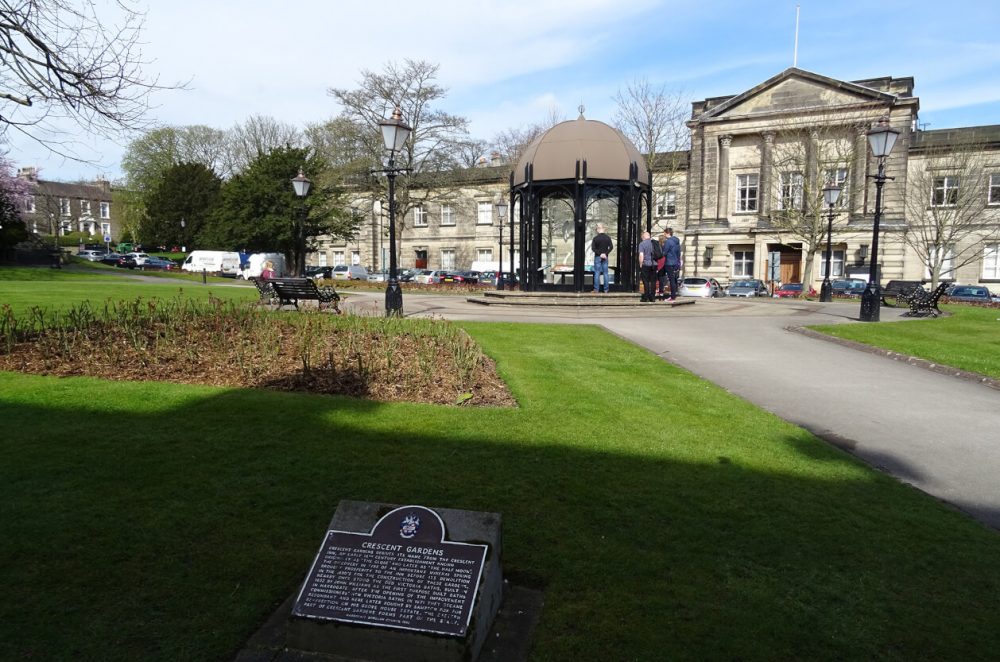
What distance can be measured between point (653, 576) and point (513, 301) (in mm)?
16147

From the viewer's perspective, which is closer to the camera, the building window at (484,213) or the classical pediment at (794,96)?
the classical pediment at (794,96)

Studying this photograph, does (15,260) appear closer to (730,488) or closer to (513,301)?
(513,301)

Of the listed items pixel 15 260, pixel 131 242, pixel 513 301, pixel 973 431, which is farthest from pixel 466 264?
pixel 973 431

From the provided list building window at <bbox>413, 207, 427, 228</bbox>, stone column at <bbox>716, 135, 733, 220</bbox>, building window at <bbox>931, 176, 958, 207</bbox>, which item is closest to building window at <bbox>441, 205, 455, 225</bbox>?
building window at <bbox>413, 207, 427, 228</bbox>

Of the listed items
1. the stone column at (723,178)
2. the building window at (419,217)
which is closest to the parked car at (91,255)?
the building window at (419,217)

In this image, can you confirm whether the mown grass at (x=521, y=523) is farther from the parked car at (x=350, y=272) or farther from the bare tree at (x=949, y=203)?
the parked car at (x=350, y=272)

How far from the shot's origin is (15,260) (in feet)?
162

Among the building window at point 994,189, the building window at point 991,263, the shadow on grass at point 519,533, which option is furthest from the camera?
the building window at point 991,263

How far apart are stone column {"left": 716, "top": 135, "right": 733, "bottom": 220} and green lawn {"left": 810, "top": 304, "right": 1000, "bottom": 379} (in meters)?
31.7

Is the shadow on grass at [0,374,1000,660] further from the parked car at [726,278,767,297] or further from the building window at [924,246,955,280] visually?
the building window at [924,246,955,280]

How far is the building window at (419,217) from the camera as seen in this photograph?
2500 inches

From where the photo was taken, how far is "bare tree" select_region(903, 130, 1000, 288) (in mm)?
39906

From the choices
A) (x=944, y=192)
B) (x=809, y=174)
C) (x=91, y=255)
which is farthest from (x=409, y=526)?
(x=91, y=255)

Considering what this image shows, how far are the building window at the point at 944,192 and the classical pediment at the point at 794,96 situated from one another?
623cm
